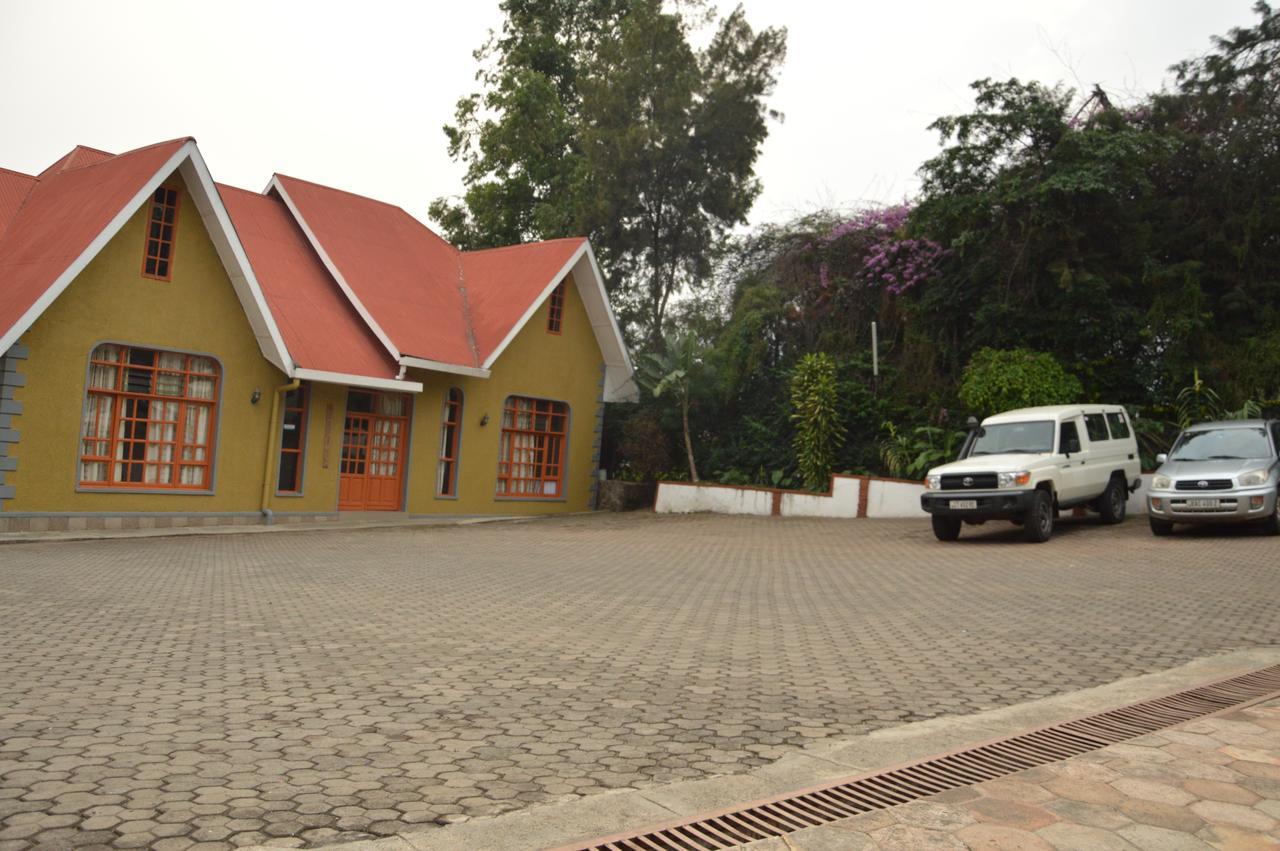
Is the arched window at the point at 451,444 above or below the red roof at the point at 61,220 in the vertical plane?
below

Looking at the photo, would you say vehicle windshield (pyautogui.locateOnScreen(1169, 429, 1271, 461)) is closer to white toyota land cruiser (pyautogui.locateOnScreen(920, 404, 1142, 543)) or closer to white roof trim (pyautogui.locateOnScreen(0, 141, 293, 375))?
white toyota land cruiser (pyautogui.locateOnScreen(920, 404, 1142, 543))

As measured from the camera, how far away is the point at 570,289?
1041 inches

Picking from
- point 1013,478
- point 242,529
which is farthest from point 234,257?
point 1013,478

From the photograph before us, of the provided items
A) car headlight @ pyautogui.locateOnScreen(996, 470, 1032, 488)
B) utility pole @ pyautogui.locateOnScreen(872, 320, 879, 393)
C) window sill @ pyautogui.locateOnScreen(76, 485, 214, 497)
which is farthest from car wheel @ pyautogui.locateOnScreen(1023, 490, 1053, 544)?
window sill @ pyautogui.locateOnScreen(76, 485, 214, 497)

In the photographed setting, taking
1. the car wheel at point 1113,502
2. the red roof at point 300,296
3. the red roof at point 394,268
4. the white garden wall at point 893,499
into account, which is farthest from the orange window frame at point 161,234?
the car wheel at point 1113,502

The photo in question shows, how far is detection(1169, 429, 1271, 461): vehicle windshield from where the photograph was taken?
1638 cm

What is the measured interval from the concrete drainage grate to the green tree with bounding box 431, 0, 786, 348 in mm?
26158

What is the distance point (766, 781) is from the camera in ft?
15.1

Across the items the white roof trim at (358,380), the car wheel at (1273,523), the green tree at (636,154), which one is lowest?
the car wheel at (1273,523)

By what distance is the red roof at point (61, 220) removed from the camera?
1684 cm

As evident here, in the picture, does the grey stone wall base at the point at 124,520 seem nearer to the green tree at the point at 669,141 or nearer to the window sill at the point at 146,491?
the window sill at the point at 146,491

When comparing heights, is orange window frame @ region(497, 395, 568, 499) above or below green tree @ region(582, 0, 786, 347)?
below

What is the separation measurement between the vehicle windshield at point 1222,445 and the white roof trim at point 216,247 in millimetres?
15797

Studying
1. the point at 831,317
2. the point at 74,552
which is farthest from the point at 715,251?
the point at 74,552
